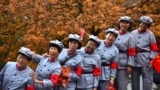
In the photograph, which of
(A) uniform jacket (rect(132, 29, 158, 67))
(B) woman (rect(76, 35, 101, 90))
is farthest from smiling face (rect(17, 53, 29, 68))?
(A) uniform jacket (rect(132, 29, 158, 67))

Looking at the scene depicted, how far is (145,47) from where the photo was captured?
26.4 feet

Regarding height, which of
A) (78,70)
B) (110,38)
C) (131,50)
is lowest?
(78,70)

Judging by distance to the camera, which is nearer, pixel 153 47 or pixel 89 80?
pixel 89 80

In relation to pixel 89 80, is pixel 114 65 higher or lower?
higher

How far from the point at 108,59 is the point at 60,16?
3.75 m

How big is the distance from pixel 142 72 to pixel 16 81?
2.93 m

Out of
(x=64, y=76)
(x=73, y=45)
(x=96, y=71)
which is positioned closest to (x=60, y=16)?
(x=96, y=71)

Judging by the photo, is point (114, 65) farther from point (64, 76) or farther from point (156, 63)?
point (64, 76)

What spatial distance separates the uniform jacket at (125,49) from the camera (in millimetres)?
7875

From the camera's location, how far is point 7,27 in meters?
13.0

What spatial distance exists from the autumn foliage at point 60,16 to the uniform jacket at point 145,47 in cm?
192

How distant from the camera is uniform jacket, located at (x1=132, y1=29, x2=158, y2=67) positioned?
8039mm

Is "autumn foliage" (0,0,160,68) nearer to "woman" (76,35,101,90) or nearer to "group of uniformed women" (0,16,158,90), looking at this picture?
"group of uniformed women" (0,16,158,90)

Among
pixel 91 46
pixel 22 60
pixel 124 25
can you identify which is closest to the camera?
pixel 22 60
